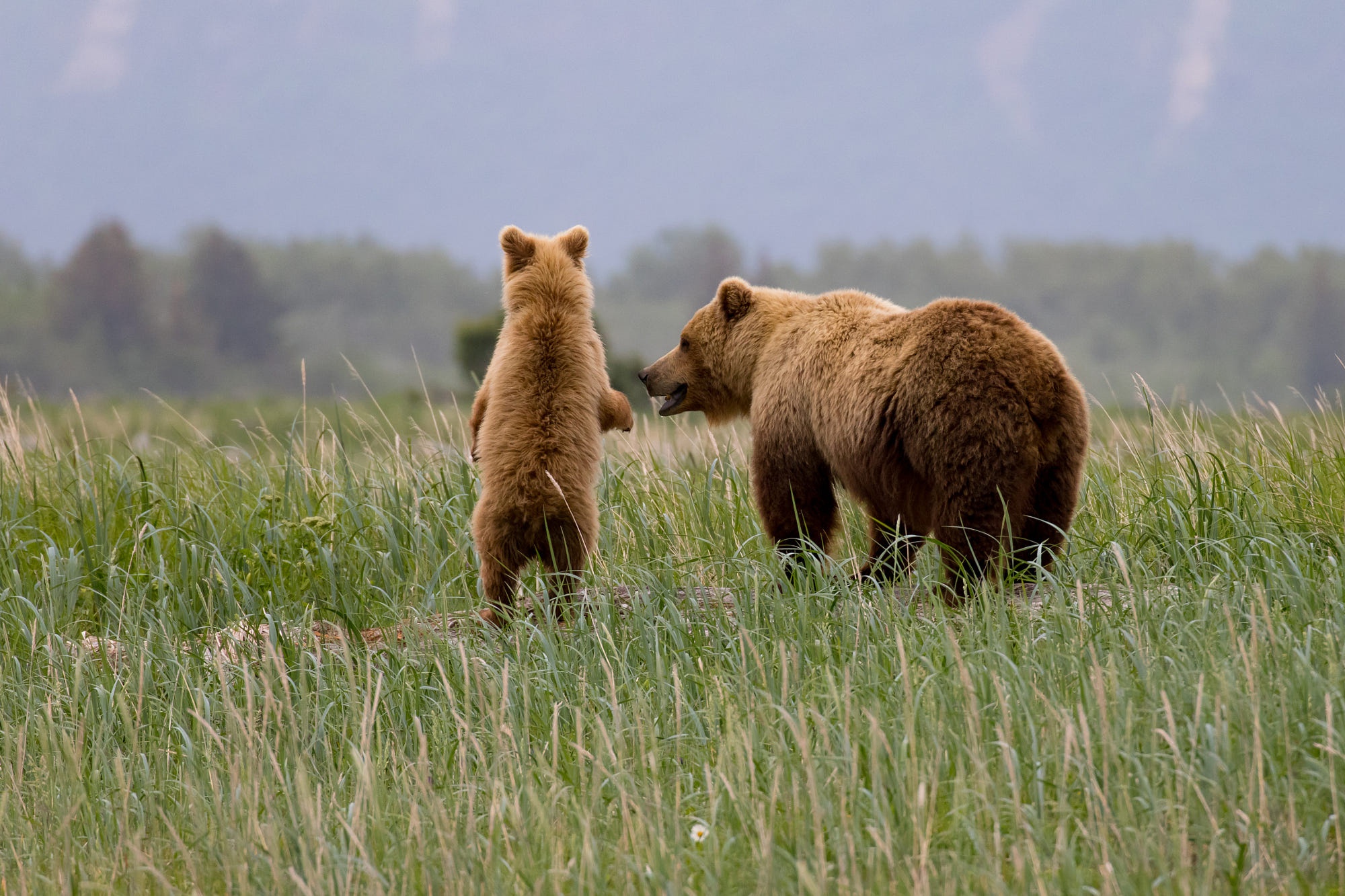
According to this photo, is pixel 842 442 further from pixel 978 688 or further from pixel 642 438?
pixel 642 438

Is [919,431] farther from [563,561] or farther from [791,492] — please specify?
[563,561]

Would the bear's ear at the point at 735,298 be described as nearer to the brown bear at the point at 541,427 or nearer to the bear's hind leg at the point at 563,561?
the brown bear at the point at 541,427

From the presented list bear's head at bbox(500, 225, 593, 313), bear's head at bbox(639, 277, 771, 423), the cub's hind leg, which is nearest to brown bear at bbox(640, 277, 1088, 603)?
bear's head at bbox(639, 277, 771, 423)

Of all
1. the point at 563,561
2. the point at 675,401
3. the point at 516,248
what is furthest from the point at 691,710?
the point at 675,401

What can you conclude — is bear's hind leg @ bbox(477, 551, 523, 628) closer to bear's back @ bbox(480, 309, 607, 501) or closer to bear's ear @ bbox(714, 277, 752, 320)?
bear's back @ bbox(480, 309, 607, 501)

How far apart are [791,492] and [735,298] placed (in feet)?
3.31

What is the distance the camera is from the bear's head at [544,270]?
4.48m

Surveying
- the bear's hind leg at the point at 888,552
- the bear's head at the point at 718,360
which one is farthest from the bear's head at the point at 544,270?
the bear's hind leg at the point at 888,552

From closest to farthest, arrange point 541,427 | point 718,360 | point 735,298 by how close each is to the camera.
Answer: point 541,427 → point 735,298 → point 718,360

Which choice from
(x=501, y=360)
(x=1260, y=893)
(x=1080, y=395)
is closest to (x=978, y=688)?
(x=1260, y=893)

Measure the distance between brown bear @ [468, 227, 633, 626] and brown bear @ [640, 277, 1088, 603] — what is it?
0.77 metres

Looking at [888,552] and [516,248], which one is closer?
[516,248]

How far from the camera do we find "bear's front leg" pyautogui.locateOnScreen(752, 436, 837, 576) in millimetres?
4812

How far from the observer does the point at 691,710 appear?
10.9ft
